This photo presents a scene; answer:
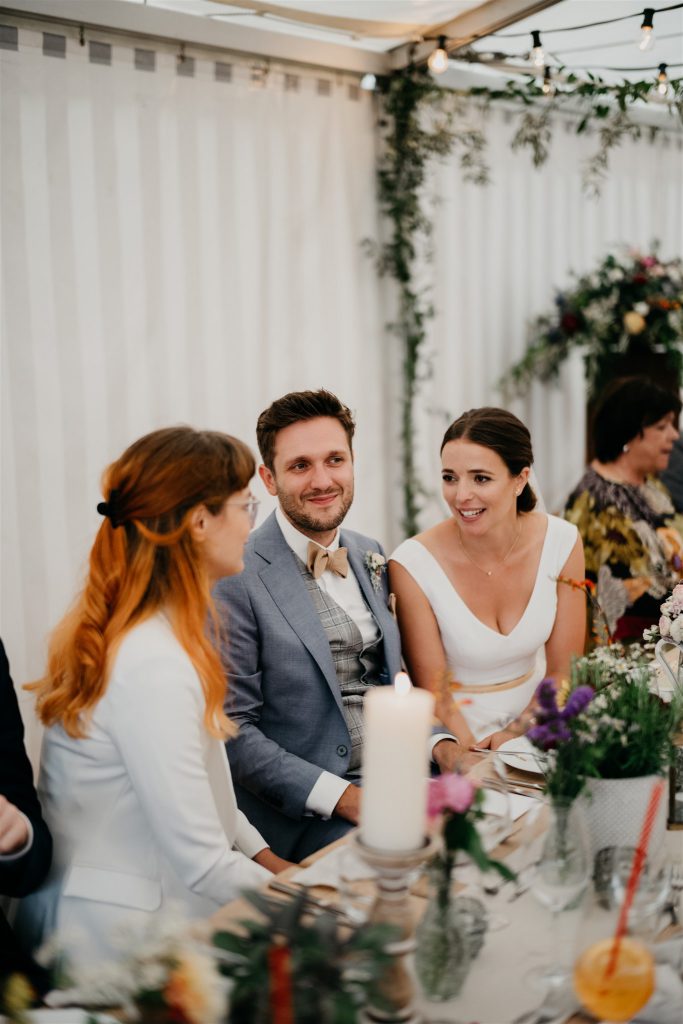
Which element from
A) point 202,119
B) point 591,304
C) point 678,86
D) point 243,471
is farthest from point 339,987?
point 591,304

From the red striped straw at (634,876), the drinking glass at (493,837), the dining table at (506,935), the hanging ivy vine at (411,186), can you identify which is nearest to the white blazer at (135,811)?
the dining table at (506,935)

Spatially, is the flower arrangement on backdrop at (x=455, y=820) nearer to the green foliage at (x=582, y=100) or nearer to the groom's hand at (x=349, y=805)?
the groom's hand at (x=349, y=805)

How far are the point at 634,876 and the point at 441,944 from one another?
0.84ft

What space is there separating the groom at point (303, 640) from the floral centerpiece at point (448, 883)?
95cm

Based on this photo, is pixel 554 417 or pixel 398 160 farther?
pixel 554 417

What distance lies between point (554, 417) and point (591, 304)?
0.71 metres

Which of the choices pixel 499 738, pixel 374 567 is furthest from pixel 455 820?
pixel 374 567

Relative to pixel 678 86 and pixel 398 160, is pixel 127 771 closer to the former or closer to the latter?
pixel 678 86

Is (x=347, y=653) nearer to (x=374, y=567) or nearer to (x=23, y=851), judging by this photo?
(x=374, y=567)

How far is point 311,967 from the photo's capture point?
946 millimetres

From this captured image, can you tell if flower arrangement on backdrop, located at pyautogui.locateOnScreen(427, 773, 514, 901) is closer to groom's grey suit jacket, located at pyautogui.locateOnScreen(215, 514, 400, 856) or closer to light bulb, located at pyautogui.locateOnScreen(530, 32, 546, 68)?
groom's grey suit jacket, located at pyautogui.locateOnScreen(215, 514, 400, 856)

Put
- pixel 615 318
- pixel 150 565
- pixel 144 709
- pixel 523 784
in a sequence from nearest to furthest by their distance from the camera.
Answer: pixel 144 709
pixel 150 565
pixel 523 784
pixel 615 318

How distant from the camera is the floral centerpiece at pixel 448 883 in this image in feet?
3.53

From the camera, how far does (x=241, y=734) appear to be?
2154mm
